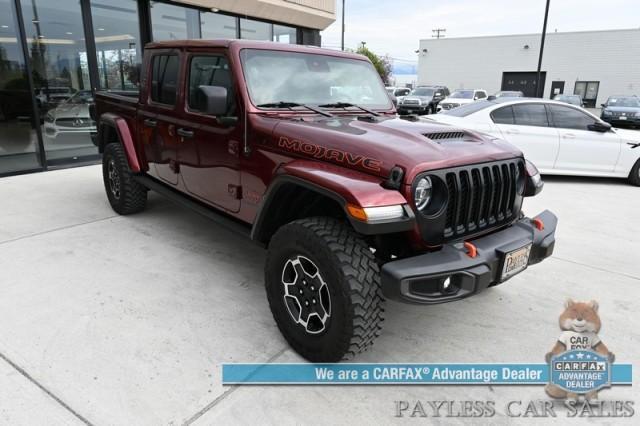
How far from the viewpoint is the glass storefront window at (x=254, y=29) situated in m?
11.7

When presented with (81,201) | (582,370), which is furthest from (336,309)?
(81,201)

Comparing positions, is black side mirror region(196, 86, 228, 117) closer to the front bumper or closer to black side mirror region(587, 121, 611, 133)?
the front bumper

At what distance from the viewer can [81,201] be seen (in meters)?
5.96

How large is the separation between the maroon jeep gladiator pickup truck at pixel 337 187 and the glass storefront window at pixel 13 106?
5.36 metres

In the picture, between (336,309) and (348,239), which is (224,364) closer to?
(336,309)

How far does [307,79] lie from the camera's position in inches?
137

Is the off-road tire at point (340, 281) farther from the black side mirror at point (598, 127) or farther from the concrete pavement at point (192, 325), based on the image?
the black side mirror at point (598, 127)

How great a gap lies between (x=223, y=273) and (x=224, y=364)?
1.28 metres

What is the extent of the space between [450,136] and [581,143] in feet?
19.7

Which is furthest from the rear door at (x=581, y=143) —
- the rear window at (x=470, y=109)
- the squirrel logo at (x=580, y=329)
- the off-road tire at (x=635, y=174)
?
the squirrel logo at (x=580, y=329)

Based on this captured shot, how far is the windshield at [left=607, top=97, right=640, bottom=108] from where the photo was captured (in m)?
18.6

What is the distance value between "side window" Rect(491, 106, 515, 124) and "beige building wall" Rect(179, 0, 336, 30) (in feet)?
21.2

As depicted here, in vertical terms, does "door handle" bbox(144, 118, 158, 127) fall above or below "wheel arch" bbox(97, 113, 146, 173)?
above

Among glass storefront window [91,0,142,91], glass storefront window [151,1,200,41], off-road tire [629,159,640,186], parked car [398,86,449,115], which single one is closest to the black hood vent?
off-road tire [629,159,640,186]
